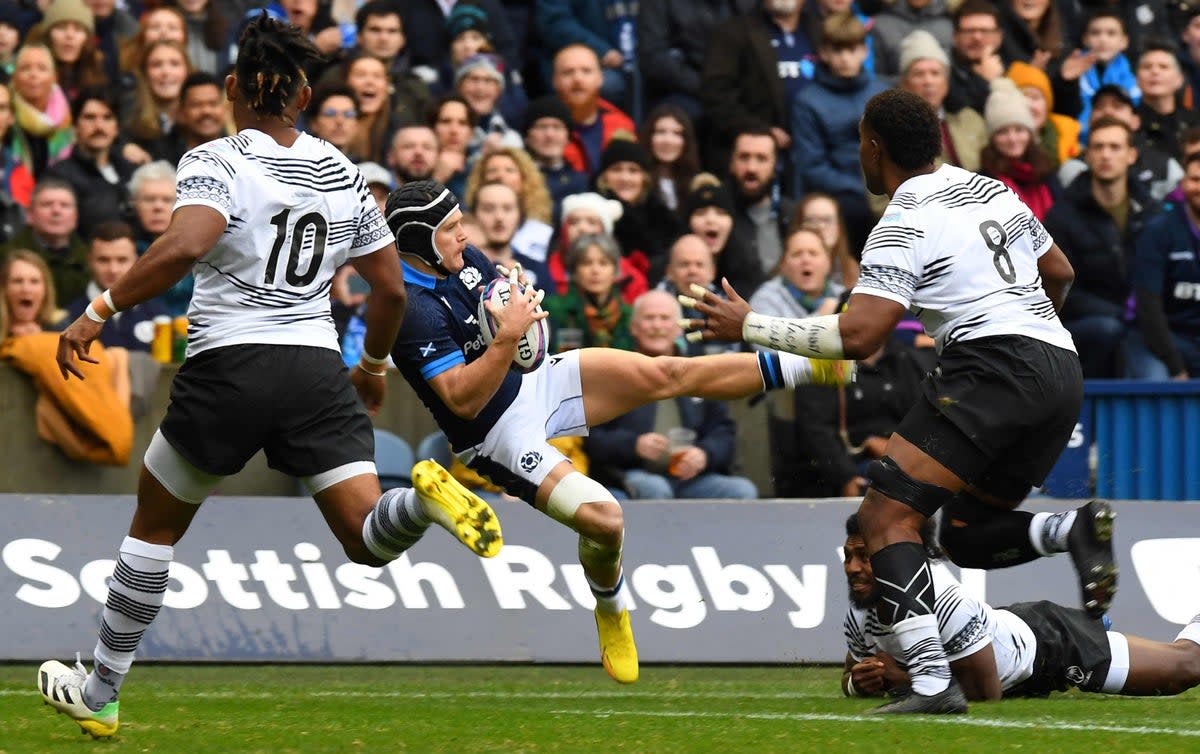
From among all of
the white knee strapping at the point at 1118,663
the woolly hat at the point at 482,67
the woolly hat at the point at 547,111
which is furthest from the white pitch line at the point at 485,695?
the woolly hat at the point at 482,67

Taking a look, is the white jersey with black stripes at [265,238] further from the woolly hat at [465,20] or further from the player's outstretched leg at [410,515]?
the woolly hat at [465,20]

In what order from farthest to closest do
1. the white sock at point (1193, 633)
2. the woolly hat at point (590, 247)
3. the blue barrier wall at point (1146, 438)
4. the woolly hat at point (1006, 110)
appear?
the woolly hat at point (1006, 110)
the woolly hat at point (590, 247)
the blue barrier wall at point (1146, 438)
the white sock at point (1193, 633)

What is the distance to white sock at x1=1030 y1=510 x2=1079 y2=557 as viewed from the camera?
741cm

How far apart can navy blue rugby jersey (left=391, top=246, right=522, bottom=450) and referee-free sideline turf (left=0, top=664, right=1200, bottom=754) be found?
1.17 meters

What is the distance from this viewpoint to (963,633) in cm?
751

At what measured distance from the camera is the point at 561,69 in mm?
14078

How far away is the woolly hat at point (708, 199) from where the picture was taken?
1300cm

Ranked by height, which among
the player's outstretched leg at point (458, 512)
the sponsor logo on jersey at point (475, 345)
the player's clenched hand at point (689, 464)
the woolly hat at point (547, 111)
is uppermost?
the woolly hat at point (547, 111)

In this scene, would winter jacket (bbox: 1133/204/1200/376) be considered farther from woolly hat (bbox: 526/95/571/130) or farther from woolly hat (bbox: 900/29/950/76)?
woolly hat (bbox: 526/95/571/130)

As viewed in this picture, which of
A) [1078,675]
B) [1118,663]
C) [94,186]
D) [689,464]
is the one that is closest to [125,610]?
[1078,675]

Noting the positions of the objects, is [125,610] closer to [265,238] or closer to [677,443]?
[265,238]

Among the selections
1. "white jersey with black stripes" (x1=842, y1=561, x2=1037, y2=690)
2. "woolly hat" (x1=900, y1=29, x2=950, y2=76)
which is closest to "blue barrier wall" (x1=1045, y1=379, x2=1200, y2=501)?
"woolly hat" (x1=900, y1=29, x2=950, y2=76)

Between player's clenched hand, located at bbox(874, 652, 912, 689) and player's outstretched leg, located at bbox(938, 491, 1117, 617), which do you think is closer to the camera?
player's outstretched leg, located at bbox(938, 491, 1117, 617)

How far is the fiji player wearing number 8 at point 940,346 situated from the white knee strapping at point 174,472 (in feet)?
6.17
